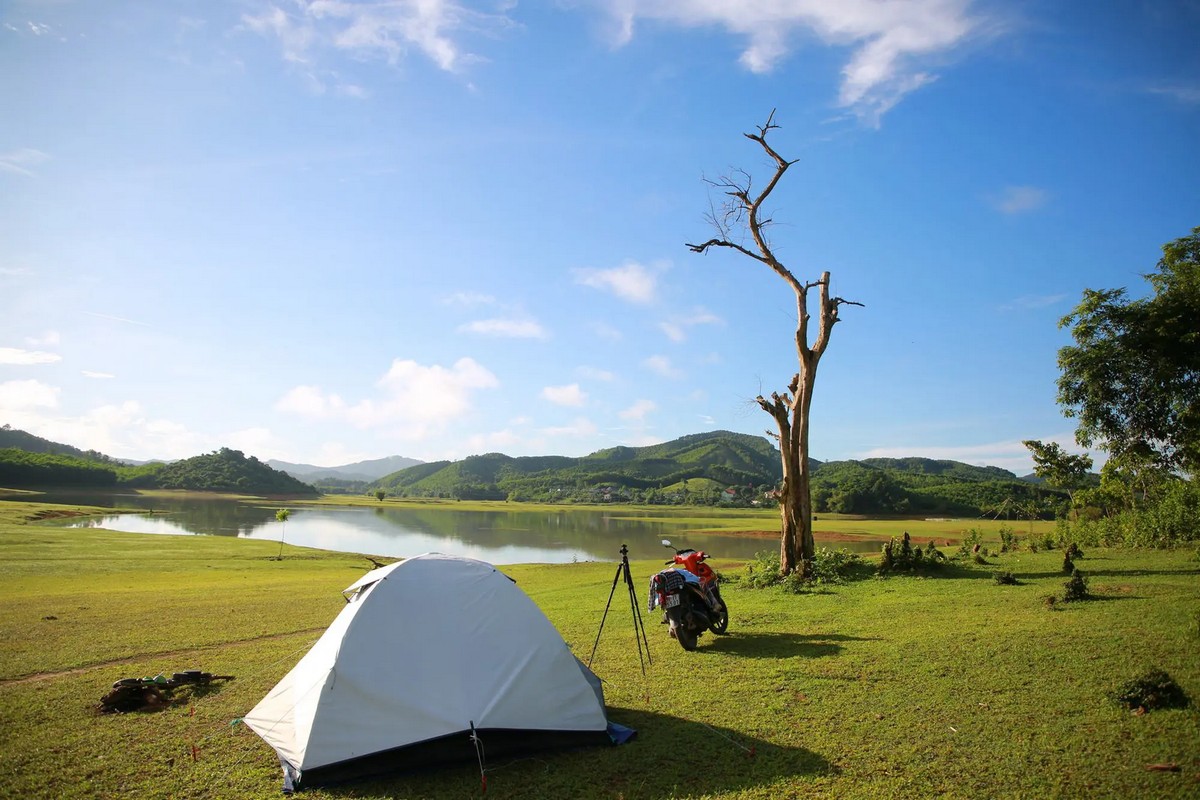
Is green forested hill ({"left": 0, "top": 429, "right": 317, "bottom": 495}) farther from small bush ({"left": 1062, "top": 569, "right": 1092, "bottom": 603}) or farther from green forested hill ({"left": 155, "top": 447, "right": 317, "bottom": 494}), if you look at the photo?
small bush ({"left": 1062, "top": 569, "right": 1092, "bottom": 603})

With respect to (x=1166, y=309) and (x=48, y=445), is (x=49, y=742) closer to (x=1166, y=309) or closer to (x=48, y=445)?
(x=1166, y=309)

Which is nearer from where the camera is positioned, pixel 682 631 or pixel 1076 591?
pixel 682 631

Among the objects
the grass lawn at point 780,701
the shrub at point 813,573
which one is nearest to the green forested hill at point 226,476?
the grass lawn at point 780,701

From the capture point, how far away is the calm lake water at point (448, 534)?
40281 mm

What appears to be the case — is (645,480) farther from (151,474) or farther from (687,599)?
(687,599)

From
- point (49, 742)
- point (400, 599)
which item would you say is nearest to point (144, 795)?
point (49, 742)

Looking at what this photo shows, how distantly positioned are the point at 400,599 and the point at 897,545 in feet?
47.2

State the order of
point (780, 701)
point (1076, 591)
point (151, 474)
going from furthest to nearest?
point (151, 474)
point (1076, 591)
point (780, 701)

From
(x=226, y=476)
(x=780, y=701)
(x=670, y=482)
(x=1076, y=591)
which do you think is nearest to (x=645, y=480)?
(x=670, y=482)

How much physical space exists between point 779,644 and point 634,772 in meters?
5.08

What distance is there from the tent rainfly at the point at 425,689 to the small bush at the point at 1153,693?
15.2 ft

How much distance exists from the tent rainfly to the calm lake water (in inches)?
969

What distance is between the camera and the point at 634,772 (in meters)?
5.57

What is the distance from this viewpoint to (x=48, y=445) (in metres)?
170
